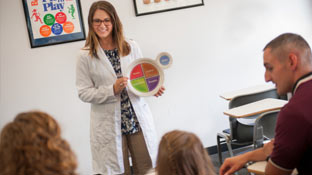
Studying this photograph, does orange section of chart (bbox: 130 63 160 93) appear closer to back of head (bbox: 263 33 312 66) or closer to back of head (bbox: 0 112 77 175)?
back of head (bbox: 263 33 312 66)

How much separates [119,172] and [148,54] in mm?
1679

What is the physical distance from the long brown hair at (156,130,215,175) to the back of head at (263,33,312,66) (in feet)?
Answer: 2.10

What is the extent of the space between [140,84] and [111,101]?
0.23m

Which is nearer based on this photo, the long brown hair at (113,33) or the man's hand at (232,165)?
the man's hand at (232,165)

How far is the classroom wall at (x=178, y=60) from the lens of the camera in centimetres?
340

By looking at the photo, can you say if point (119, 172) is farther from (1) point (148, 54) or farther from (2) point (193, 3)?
(2) point (193, 3)

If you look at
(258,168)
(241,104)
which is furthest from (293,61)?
(241,104)

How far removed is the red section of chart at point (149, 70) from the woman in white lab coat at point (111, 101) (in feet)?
0.38

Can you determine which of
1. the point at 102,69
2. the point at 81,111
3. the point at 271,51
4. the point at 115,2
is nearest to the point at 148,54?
the point at 115,2

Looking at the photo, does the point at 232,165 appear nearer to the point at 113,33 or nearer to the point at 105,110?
the point at 105,110

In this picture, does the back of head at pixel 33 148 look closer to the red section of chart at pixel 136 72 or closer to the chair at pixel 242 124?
the red section of chart at pixel 136 72

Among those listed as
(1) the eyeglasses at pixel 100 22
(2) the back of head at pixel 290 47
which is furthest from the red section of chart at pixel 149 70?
(2) the back of head at pixel 290 47

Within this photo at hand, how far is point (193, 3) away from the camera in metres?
3.67

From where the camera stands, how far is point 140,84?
2.17m
